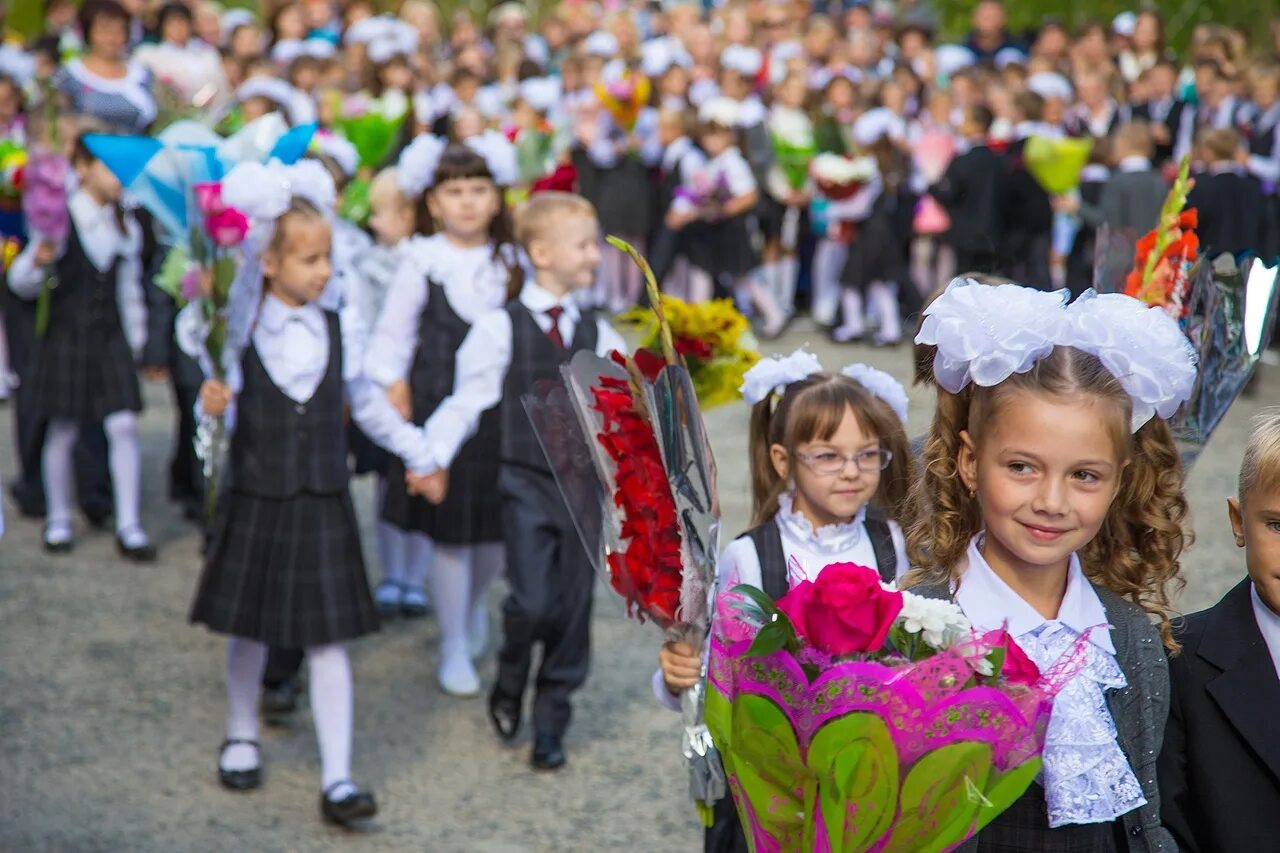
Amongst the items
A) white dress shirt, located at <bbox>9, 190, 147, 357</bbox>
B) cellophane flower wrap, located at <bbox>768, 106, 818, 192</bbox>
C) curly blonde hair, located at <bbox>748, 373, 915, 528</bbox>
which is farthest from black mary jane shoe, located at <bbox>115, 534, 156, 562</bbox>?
cellophane flower wrap, located at <bbox>768, 106, 818, 192</bbox>

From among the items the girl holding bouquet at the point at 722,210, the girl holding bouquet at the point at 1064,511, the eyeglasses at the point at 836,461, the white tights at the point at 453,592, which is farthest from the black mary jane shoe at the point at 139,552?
the girl holding bouquet at the point at 722,210

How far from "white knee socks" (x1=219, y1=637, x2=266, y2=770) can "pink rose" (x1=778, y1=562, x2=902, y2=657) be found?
298cm

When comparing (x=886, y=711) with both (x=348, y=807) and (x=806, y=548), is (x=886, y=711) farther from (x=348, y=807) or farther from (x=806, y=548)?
(x=348, y=807)

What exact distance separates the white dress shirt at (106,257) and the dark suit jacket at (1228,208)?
5.95 m

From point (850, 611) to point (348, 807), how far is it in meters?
2.77

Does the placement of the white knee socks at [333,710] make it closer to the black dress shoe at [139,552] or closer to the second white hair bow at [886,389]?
the second white hair bow at [886,389]

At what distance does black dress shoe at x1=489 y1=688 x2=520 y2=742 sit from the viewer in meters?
5.00

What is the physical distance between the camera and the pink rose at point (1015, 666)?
204 centimetres

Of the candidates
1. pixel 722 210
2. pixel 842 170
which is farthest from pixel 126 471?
pixel 842 170

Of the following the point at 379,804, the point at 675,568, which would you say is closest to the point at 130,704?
the point at 379,804

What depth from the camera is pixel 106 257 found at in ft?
21.9

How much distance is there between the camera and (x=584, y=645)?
4.98 metres

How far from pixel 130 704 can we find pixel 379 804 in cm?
115

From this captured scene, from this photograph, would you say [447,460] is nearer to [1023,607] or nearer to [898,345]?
[1023,607]
